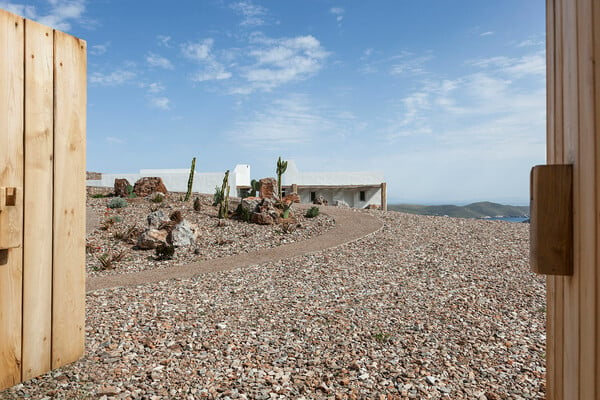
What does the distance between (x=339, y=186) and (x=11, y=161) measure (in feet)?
75.4

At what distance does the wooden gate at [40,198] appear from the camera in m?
2.81

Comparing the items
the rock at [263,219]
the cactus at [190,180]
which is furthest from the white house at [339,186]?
the rock at [263,219]

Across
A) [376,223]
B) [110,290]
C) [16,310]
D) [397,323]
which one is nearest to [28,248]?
[16,310]

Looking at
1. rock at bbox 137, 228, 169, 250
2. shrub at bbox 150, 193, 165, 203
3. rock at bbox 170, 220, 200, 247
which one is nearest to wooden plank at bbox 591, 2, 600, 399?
rock at bbox 170, 220, 200, 247

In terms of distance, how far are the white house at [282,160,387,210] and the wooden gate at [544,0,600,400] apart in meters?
24.1

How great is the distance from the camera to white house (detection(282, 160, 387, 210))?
83.5 feet

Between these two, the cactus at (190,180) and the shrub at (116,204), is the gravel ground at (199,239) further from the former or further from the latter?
the cactus at (190,180)

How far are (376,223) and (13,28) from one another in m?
10.0

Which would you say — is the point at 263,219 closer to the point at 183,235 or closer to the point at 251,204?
the point at 251,204

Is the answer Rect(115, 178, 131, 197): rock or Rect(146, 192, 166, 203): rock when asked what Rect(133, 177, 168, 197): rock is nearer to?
Rect(146, 192, 166, 203): rock

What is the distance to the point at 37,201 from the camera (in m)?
2.97

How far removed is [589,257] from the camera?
0.89 metres

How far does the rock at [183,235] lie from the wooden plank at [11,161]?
20.6 ft

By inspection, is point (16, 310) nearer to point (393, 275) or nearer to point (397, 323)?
point (397, 323)
